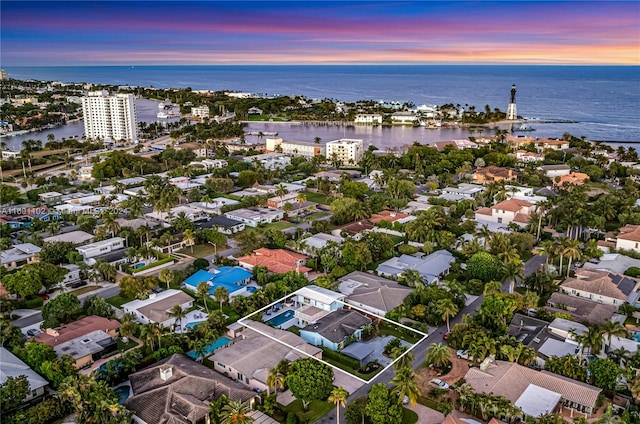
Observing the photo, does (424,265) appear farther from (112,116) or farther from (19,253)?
(112,116)

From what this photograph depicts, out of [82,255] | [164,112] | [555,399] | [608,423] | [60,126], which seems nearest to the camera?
[608,423]

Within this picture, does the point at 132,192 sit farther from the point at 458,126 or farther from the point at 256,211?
the point at 458,126

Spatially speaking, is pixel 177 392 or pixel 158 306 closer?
pixel 177 392

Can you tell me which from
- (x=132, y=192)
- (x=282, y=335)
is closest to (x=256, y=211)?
(x=132, y=192)

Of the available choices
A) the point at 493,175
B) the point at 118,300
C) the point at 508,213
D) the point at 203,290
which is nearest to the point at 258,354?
the point at 203,290

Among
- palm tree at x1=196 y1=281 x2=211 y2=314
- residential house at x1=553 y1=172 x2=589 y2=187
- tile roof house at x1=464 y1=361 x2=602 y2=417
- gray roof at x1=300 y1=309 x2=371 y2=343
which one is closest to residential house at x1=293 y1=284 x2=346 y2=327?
gray roof at x1=300 y1=309 x2=371 y2=343

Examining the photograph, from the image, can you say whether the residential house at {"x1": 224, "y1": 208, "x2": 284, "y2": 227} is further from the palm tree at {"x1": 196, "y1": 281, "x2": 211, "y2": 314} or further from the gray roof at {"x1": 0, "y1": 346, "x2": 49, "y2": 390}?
the gray roof at {"x1": 0, "y1": 346, "x2": 49, "y2": 390}

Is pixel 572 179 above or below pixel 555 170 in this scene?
below
